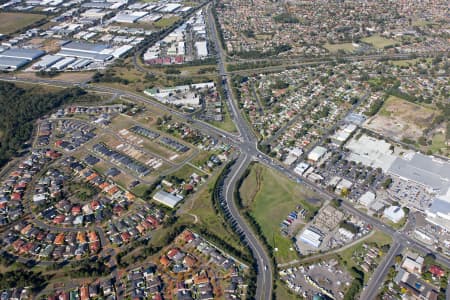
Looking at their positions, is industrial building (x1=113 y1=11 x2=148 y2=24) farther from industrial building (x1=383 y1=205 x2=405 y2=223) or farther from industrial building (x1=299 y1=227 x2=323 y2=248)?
industrial building (x1=383 y1=205 x2=405 y2=223)

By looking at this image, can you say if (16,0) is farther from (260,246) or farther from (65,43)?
(260,246)

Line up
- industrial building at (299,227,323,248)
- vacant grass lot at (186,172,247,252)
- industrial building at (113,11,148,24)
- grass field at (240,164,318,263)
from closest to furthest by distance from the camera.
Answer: industrial building at (299,227,323,248), grass field at (240,164,318,263), vacant grass lot at (186,172,247,252), industrial building at (113,11,148,24)

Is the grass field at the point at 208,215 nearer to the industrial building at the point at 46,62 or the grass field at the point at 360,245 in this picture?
the grass field at the point at 360,245

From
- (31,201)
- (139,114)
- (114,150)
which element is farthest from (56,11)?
(31,201)

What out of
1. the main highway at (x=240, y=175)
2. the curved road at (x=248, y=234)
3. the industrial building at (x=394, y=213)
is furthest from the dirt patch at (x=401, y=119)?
the curved road at (x=248, y=234)

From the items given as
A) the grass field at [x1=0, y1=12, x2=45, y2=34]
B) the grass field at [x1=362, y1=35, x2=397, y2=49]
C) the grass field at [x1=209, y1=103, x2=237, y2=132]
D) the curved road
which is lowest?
the curved road

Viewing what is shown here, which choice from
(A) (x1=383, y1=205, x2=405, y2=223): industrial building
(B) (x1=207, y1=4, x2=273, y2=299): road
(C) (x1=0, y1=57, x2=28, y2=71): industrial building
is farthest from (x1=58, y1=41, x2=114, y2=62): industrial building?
(A) (x1=383, y1=205, x2=405, y2=223): industrial building

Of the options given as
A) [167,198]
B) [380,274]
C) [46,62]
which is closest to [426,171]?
[380,274]

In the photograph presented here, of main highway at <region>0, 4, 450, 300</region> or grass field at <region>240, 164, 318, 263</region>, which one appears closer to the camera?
main highway at <region>0, 4, 450, 300</region>
